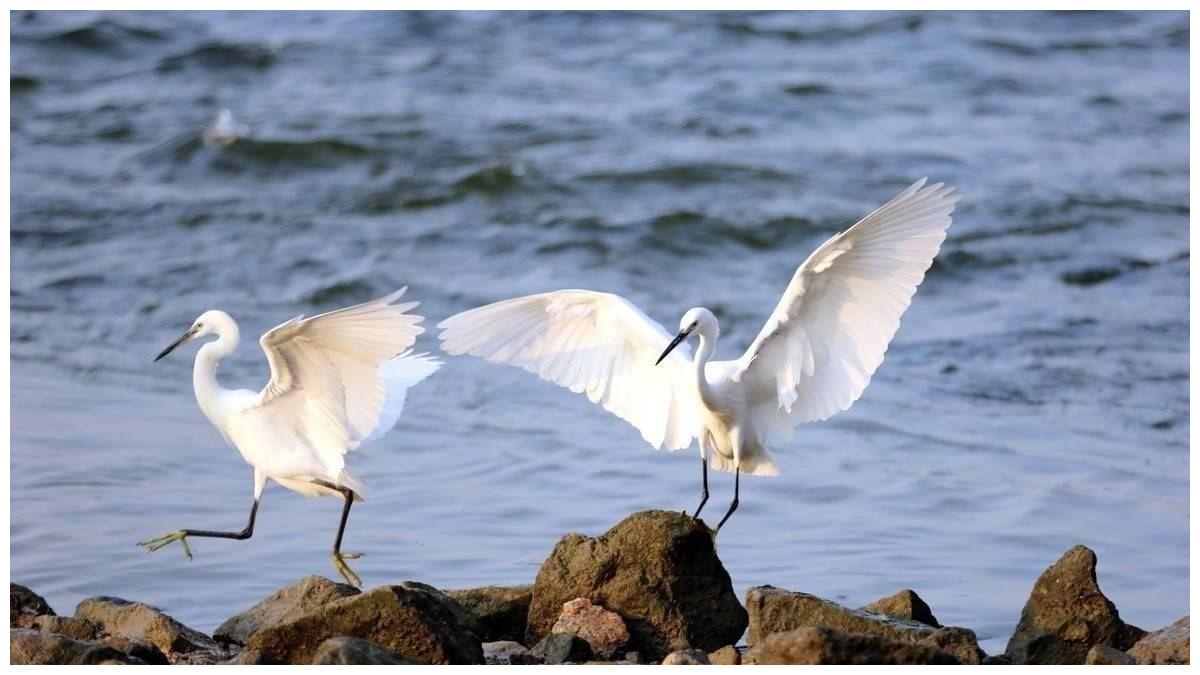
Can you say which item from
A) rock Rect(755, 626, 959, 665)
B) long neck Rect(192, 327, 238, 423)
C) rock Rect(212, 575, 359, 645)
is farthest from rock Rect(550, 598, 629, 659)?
long neck Rect(192, 327, 238, 423)

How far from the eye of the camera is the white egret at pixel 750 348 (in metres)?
6.32

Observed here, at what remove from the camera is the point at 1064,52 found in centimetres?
1986

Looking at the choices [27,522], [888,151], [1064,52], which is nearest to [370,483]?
[27,522]

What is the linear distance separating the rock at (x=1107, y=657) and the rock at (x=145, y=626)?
2.94 meters

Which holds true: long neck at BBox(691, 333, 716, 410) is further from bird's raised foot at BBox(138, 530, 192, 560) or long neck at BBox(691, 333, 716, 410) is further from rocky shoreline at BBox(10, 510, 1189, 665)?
bird's raised foot at BBox(138, 530, 192, 560)

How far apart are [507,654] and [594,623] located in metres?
0.34

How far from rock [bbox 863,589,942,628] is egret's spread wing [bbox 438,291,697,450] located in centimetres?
132

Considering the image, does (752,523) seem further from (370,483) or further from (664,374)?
(370,483)

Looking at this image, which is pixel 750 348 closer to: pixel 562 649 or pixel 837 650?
Answer: pixel 562 649

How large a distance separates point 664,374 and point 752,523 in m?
1.09

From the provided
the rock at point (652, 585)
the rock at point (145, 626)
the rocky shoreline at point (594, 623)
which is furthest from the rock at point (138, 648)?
the rock at point (652, 585)

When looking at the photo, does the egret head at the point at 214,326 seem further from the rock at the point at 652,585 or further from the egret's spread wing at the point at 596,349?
the rock at the point at 652,585

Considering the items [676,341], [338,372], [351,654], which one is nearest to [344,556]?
[338,372]

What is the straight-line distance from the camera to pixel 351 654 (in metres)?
→ 4.84
